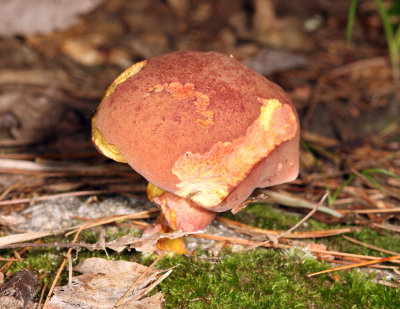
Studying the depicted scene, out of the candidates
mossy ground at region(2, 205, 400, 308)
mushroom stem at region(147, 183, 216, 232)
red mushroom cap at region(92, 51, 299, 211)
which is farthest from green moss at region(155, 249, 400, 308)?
red mushroom cap at region(92, 51, 299, 211)

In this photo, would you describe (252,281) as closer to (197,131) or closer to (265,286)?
(265,286)

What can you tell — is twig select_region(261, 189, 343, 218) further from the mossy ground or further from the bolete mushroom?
the bolete mushroom

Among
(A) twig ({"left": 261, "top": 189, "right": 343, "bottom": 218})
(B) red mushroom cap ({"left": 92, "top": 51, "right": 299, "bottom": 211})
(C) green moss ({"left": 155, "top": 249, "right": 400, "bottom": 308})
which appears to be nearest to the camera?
(B) red mushroom cap ({"left": 92, "top": 51, "right": 299, "bottom": 211})

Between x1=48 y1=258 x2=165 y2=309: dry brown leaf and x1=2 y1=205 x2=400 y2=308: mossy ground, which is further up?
x1=48 y1=258 x2=165 y2=309: dry brown leaf

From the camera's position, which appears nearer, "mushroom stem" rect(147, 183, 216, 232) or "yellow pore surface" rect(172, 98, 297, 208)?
"yellow pore surface" rect(172, 98, 297, 208)

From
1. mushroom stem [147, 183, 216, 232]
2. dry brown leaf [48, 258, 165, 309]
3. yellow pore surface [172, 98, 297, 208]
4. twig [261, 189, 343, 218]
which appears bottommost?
twig [261, 189, 343, 218]

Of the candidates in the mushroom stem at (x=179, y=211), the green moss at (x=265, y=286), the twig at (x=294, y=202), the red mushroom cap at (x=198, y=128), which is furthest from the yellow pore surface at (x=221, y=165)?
the twig at (x=294, y=202)

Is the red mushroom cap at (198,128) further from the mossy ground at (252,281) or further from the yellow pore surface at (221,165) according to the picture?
the mossy ground at (252,281)

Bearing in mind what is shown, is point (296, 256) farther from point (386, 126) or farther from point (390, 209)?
point (386, 126)
